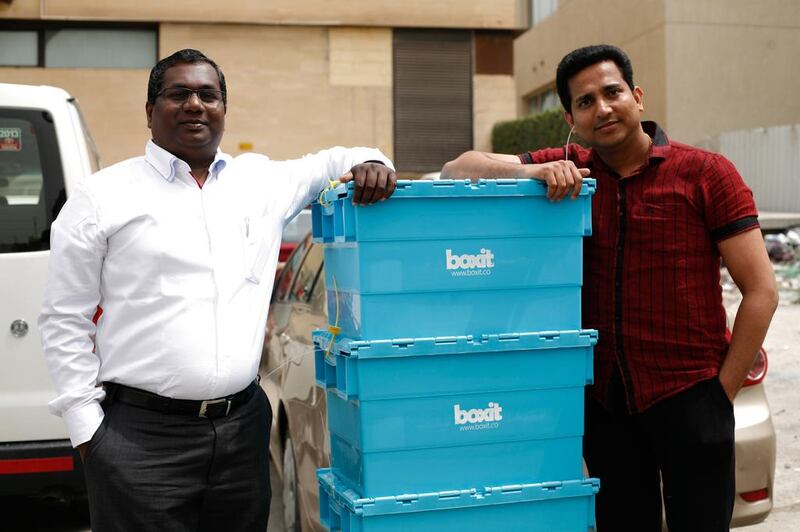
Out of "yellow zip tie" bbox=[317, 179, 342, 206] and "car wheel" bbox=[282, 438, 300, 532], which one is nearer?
"yellow zip tie" bbox=[317, 179, 342, 206]

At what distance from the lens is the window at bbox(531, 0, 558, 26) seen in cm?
2728

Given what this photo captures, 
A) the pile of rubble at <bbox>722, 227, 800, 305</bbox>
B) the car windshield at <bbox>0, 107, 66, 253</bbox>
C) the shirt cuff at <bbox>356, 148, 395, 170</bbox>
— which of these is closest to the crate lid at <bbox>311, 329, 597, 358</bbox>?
the shirt cuff at <bbox>356, 148, 395, 170</bbox>

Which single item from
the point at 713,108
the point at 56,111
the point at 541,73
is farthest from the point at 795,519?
the point at 541,73

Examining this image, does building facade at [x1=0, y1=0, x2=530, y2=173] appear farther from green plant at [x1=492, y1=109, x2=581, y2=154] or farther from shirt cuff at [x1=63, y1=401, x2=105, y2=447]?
shirt cuff at [x1=63, y1=401, x2=105, y2=447]

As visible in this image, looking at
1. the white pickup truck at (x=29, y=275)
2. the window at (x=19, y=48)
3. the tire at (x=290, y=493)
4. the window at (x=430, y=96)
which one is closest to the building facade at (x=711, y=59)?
the window at (x=430, y=96)

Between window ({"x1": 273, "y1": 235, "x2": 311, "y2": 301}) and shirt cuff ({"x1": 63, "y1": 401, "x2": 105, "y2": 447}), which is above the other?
window ({"x1": 273, "y1": 235, "x2": 311, "y2": 301})

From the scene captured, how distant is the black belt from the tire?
2.03 metres

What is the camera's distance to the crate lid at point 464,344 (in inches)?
121

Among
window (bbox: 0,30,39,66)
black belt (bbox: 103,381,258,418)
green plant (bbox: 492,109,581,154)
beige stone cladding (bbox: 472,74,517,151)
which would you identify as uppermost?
window (bbox: 0,30,39,66)

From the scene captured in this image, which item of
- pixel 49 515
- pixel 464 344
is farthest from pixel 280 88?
pixel 464 344

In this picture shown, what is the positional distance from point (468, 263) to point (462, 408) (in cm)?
43

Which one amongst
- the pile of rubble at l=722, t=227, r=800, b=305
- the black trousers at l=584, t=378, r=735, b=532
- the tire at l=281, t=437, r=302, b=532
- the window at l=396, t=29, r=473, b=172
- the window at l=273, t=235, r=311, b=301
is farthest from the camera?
the window at l=396, t=29, r=473, b=172

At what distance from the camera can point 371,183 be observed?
3.00m

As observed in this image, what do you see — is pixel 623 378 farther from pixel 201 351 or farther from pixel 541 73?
pixel 541 73
